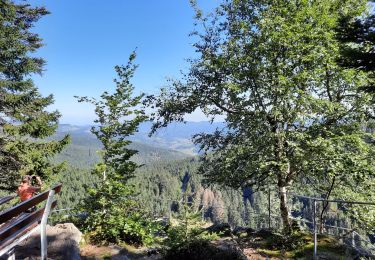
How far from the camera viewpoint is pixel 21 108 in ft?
57.7

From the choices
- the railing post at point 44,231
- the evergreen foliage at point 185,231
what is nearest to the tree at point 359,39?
the railing post at point 44,231

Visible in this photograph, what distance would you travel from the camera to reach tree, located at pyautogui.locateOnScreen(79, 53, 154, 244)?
990cm

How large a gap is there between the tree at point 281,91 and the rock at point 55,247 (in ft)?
20.7

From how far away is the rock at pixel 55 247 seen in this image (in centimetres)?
771

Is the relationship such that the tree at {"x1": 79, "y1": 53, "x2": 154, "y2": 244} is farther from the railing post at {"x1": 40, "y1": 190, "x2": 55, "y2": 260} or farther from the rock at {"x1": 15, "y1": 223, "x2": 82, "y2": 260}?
the railing post at {"x1": 40, "y1": 190, "x2": 55, "y2": 260}

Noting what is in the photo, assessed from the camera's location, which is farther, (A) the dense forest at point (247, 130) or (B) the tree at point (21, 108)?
(B) the tree at point (21, 108)

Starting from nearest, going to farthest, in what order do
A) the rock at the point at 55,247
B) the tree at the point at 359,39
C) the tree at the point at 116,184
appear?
the tree at the point at 359,39, the rock at the point at 55,247, the tree at the point at 116,184

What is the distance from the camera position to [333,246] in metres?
11.2

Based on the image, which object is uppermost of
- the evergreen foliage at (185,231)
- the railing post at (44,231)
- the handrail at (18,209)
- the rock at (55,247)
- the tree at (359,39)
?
the tree at (359,39)

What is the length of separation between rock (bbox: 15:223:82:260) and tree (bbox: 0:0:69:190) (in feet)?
30.3

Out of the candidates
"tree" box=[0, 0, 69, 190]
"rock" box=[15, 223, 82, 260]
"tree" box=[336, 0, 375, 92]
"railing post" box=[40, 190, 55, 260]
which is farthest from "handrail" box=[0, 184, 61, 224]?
"tree" box=[0, 0, 69, 190]

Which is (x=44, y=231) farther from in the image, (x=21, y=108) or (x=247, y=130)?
(x=21, y=108)

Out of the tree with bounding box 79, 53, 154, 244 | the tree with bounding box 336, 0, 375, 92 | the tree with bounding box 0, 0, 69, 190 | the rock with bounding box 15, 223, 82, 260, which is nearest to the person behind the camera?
the tree with bounding box 336, 0, 375, 92

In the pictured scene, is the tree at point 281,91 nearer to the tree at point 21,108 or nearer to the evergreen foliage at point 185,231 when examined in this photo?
the evergreen foliage at point 185,231
